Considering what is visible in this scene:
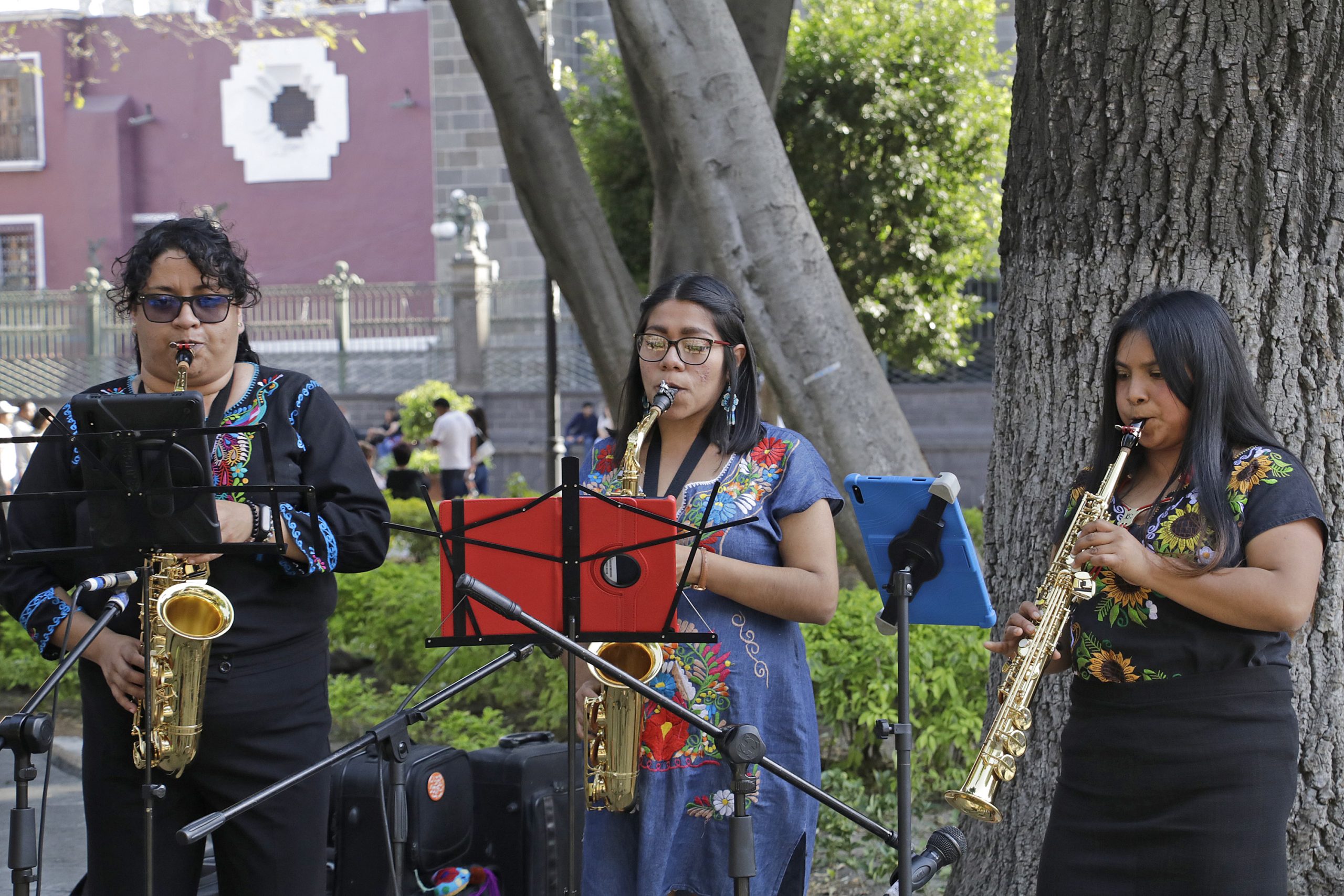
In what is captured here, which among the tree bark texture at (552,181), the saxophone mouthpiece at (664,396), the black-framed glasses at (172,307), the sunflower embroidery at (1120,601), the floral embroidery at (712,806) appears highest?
the tree bark texture at (552,181)

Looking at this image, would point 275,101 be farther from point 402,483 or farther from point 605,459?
point 605,459

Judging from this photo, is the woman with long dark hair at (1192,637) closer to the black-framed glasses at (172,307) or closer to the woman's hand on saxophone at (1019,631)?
the woman's hand on saxophone at (1019,631)

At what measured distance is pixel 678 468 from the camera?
3.00 meters

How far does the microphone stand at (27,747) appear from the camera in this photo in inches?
97.7

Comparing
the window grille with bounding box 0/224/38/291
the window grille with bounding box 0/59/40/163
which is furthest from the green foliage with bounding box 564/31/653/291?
the window grille with bounding box 0/59/40/163

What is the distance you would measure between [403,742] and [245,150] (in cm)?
2647

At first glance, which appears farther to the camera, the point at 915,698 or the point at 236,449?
the point at 915,698

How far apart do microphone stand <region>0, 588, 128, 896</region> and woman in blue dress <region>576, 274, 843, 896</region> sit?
1.05 metres

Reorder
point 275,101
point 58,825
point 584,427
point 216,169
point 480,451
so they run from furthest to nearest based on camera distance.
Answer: point 216,169 → point 275,101 → point 584,427 → point 480,451 → point 58,825

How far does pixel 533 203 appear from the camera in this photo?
6770mm

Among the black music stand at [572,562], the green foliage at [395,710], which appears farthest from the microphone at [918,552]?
the green foliage at [395,710]

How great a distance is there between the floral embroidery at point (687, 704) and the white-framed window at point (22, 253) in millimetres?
28663

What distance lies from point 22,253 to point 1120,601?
30026mm

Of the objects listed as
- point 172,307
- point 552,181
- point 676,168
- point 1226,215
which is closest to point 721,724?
point 172,307
